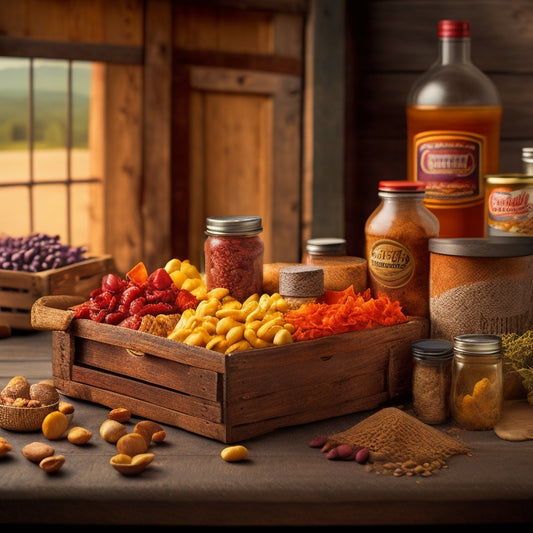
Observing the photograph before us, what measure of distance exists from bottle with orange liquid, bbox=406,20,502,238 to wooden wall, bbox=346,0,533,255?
71 centimetres

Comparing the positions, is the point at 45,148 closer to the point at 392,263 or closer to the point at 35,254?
the point at 35,254

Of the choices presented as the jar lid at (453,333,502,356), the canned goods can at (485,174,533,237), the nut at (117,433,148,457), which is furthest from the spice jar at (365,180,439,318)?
the nut at (117,433,148,457)

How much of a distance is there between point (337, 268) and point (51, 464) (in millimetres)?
585

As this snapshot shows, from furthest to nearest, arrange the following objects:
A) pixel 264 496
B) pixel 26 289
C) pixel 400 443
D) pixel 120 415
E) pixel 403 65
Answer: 1. pixel 403 65
2. pixel 26 289
3. pixel 120 415
4. pixel 400 443
5. pixel 264 496

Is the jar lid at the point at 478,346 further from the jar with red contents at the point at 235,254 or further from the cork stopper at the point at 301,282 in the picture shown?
the jar with red contents at the point at 235,254

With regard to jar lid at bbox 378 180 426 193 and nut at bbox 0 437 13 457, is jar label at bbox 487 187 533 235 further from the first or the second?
nut at bbox 0 437 13 457

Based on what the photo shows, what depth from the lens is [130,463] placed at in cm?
112

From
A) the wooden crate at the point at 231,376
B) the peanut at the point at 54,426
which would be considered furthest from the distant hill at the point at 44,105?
the peanut at the point at 54,426

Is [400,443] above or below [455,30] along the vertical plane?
below

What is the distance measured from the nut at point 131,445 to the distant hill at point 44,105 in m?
1.77

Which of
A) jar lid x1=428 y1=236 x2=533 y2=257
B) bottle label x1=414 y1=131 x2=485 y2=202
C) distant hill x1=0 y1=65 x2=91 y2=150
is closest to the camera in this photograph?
jar lid x1=428 y1=236 x2=533 y2=257

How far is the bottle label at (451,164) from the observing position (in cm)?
158

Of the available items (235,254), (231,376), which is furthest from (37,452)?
(235,254)

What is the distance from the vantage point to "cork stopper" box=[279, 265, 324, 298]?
1.40m
